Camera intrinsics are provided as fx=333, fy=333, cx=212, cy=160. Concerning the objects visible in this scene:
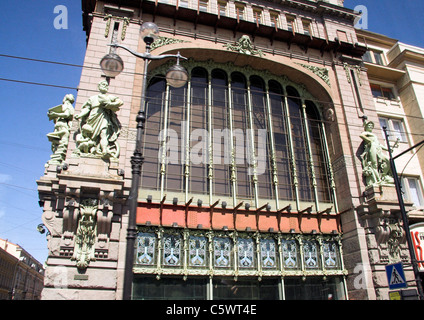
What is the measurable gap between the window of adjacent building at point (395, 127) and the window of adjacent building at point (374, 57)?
5.37 metres

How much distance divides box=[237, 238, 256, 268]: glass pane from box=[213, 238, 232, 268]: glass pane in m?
0.48

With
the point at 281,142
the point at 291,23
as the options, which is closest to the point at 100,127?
the point at 281,142

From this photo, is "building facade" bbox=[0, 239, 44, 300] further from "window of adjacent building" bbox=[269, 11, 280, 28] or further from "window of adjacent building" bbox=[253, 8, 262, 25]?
"window of adjacent building" bbox=[269, 11, 280, 28]

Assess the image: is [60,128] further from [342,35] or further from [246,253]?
[342,35]

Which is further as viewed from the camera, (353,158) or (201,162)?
(353,158)

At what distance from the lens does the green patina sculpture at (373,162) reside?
16.5m

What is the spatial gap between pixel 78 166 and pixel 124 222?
274 cm

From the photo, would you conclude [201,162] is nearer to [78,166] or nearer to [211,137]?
[211,137]

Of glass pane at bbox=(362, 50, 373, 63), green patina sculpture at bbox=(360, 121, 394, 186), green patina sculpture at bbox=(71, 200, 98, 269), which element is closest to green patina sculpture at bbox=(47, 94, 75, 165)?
green patina sculpture at bbox=(71, 200, 98, 269)

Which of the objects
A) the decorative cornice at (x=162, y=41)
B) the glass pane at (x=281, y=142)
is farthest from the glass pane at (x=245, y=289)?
the decorative cornice at (x=162, y=41)

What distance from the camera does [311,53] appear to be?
2022cm

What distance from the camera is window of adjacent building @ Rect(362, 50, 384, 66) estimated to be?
2547 centimetres
